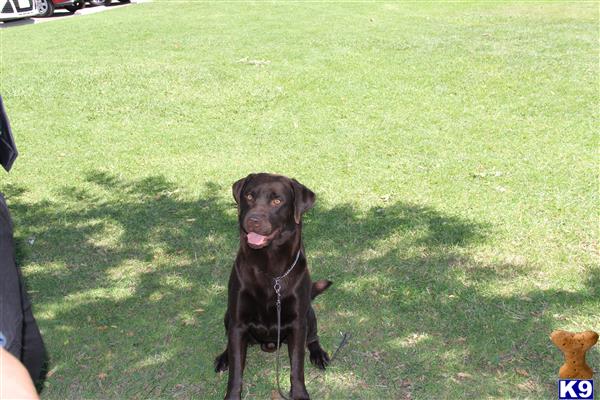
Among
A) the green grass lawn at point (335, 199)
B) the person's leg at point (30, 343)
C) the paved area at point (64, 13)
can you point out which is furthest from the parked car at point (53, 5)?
the person's leg at point (30, 343)

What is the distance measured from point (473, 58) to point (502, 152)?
258 inches

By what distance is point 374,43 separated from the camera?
18.6 m

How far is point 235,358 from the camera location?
197 inches

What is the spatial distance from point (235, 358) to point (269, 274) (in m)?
0.69

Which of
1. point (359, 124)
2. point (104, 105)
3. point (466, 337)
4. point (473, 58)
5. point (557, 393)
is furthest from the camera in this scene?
point (473, 58)

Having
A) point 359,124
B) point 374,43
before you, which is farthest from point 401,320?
point 374,43

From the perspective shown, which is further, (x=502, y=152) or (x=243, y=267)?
(x=502, y=152)

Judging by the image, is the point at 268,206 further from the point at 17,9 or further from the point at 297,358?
the point at 17,9

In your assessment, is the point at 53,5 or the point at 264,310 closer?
the point at 264,310

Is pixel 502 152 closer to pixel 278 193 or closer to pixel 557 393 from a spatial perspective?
pixel 557 393

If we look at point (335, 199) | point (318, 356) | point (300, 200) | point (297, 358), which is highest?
point (300, 200)

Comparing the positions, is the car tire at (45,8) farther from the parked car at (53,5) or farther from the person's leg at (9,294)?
the person's leg at (9,294)

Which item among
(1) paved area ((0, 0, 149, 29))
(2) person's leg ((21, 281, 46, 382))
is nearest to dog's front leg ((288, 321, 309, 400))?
(2) person's leg ((21, 281, 46, 382))

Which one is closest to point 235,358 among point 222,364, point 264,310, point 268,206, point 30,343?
point 264,310
